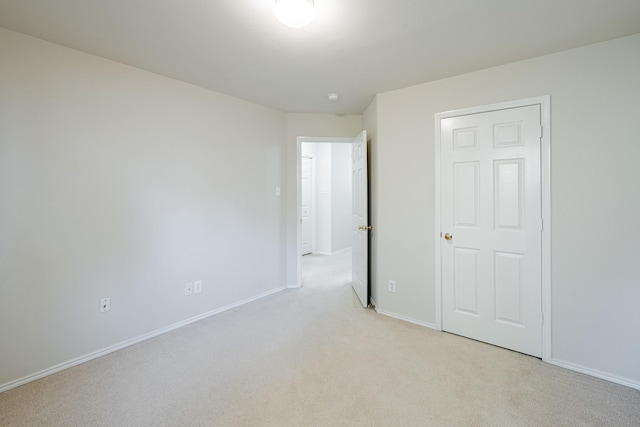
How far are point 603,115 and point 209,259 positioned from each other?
139 inches

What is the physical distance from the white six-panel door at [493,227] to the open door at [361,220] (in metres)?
0.84

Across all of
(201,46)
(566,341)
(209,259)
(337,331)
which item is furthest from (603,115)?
(209,259)

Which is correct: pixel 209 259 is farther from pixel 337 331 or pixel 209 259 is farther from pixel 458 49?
pixel 458 49

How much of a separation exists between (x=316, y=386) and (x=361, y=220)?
188 cm

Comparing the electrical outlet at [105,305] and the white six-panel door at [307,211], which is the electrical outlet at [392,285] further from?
the white six-panel door at [307,211]

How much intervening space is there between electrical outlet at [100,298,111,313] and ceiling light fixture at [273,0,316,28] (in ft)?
8.05

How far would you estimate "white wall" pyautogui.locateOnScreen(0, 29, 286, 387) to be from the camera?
1.95m

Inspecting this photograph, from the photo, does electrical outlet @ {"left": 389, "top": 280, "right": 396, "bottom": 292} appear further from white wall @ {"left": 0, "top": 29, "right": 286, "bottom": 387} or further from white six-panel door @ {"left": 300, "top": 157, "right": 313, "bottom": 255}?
white six-panel door @ {"left": 300, "top": 157, "right": 313, "bottom": 255}

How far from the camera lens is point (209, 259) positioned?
3055 millimetres

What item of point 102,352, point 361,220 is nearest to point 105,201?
point 102,352

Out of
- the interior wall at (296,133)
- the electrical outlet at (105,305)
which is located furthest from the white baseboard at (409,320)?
the electrical outlet at (105,305)

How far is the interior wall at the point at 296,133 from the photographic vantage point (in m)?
3.83

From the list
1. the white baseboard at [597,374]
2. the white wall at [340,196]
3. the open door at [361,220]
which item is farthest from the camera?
the white wall at [340,196]

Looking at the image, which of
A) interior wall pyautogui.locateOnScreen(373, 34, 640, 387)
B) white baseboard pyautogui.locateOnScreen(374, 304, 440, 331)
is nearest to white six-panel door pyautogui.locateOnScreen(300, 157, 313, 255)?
white baseboard pyautogui.locateOnScreen(374, 304, 440, 331)
